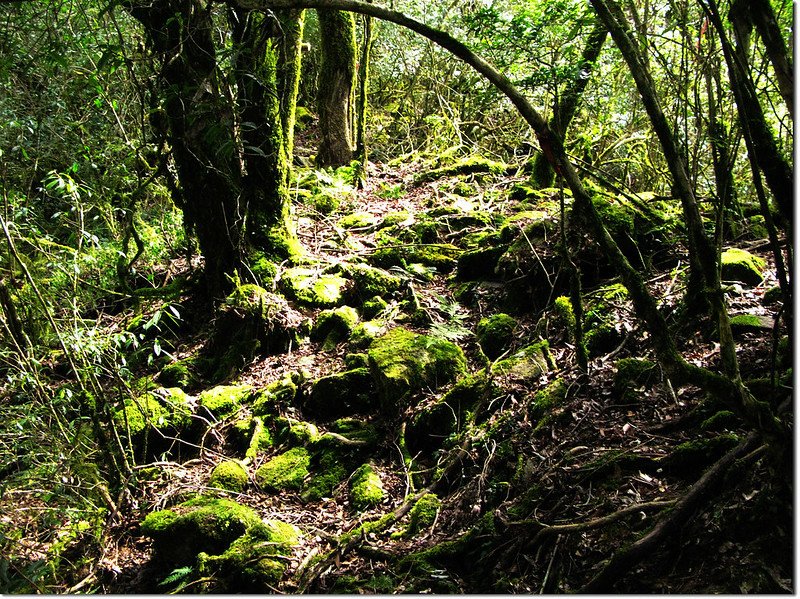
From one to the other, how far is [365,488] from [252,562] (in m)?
0.95

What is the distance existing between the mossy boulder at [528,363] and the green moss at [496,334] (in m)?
0.33

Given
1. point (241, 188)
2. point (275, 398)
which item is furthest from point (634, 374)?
point (241, 188)

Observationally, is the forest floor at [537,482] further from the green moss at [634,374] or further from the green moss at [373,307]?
the green moss at [373,307]

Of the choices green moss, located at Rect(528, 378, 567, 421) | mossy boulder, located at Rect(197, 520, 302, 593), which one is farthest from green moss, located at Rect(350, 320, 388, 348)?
mossy boulder, located at Rect(197, 520, 302, 593)

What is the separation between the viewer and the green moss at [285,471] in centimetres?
450

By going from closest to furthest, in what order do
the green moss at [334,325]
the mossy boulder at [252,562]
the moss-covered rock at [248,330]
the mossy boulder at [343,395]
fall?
the mossy boulder at [252,562], the mossy boulder at [343,395], the moss-covered rock at [248,330], the green moss at [334,325]

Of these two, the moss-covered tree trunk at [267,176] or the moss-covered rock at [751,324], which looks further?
the moss-covered tree trunk at [267,176]

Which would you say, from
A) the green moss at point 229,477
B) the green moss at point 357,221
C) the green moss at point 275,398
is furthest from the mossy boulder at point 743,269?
the green moss at point 357,221

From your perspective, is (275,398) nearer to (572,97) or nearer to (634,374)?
(634,374)

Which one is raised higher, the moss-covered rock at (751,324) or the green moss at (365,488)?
the moss-covered rock at (751,324)

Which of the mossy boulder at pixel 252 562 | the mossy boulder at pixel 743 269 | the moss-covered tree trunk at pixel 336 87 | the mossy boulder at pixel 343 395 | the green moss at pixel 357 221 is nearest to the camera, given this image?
the mossy boulder at pixel 252 562

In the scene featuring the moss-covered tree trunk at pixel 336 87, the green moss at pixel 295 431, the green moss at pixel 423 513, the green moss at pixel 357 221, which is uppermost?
the moss-covered tree trunk at pixel 336 87

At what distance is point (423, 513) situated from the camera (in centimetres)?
372

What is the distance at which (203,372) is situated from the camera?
5719 millimetres
